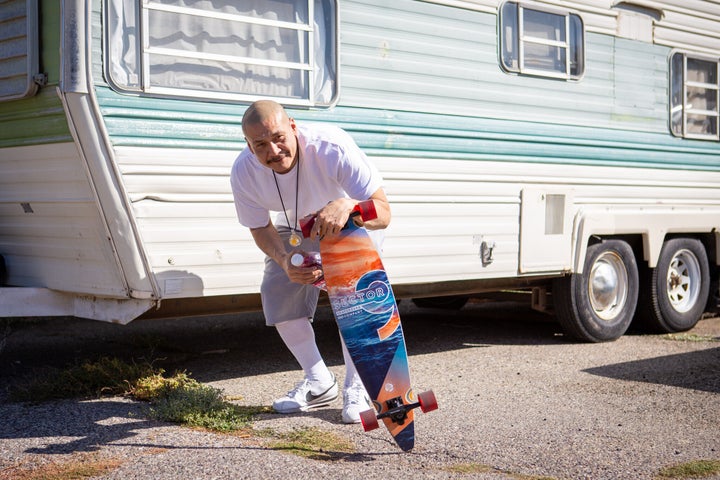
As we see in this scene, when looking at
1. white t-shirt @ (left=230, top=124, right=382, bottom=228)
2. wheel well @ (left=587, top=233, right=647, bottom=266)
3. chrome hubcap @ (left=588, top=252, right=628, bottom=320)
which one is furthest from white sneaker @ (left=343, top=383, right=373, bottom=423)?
wheel well @ (left=587, top=233, right=647, bottom=266)

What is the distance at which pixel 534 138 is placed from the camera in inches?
262

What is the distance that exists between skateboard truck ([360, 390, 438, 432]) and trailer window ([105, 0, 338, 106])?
2.09 m

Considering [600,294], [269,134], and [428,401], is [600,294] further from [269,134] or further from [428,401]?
[269,134]

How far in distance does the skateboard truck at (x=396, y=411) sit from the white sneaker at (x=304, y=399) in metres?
0.89

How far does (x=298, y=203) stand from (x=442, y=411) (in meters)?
Result: 1.37

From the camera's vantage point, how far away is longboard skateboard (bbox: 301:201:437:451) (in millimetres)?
4086

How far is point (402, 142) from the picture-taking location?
5.89m

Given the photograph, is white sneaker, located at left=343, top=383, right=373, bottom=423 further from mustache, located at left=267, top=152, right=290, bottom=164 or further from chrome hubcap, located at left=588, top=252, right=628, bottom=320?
chrome hubcap, located at left=588, top=252, right=628, bottom=320

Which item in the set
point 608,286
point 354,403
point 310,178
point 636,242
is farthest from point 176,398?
point 636,242

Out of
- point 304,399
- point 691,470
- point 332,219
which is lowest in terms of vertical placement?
point 691,470

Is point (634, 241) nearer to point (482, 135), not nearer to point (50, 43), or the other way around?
point (482, 135)

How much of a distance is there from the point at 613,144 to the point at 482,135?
144 centimetres

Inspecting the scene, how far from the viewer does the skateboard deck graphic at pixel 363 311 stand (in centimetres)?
409

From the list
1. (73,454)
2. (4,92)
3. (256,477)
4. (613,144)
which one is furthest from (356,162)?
(613,144)
